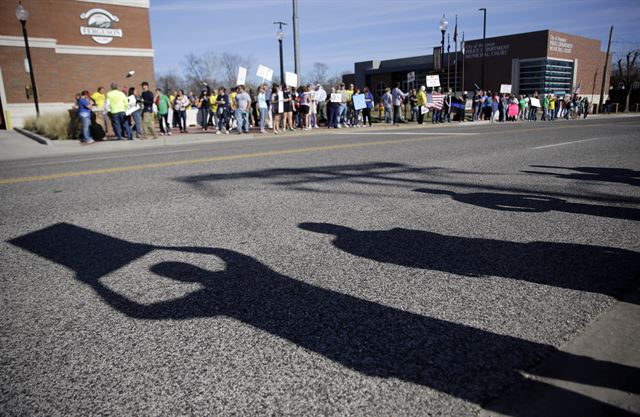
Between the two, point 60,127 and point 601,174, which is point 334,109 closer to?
point 60,127

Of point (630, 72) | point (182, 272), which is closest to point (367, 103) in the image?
point (182, 272)

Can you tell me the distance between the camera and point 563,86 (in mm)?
53750

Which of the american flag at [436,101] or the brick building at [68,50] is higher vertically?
the brick building at [68,50]

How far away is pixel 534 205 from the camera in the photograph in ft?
16.6

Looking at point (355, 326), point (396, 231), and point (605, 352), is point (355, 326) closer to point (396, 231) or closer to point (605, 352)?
point (605, 352)

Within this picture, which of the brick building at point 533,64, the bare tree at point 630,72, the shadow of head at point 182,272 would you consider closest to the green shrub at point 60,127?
the shadow of head at point 182,272

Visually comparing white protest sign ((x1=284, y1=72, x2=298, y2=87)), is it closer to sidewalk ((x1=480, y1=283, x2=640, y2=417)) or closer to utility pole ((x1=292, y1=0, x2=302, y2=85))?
utility pole ((x1=292, y1=0, x2=302, y2=85))

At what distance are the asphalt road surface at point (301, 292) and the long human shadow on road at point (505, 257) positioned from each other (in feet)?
0.07

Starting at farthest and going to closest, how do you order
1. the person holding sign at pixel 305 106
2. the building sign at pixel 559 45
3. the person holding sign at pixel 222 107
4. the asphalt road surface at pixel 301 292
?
the building sign at pixel 559 45 → the person holding sign at pixel 305 106 → the person holding sign at pixel 222 107 → the asphalt road surface at pixel 301 292

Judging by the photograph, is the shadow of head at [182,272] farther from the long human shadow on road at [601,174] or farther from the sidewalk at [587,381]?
the long human shadow on road at [601,174]

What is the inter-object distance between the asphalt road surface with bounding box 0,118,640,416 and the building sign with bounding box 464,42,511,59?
5366 centimetres

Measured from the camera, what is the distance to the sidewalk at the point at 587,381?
68.0 inches

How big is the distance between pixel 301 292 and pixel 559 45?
194 feet

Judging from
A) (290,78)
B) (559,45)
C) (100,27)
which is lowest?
(290,78)
